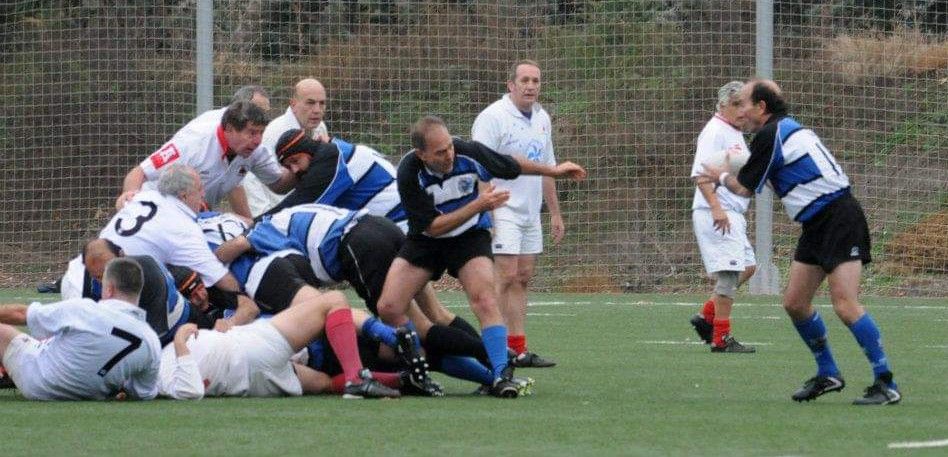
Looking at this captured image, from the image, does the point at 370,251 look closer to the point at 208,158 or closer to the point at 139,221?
the point at 139,221

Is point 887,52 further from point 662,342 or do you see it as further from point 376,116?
point 662,342

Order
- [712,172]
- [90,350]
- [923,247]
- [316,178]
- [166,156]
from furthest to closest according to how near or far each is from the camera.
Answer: [923,247] < [166,156] < [316,178] < [712,172] < [90,350]

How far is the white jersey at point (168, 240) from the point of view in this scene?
874cm

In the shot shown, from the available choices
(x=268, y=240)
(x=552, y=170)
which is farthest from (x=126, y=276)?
(x=552, y=170)

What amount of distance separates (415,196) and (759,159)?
1668 millimetres

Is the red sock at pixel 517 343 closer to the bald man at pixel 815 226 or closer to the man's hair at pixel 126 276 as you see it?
the bald man at pixel 815 226

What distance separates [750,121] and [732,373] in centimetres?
175

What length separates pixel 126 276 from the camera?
7.72 m

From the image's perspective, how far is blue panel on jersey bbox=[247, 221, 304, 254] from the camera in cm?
895

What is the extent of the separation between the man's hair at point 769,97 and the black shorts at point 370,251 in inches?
79.9

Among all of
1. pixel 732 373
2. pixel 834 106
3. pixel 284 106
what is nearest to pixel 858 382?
pixel 732 373

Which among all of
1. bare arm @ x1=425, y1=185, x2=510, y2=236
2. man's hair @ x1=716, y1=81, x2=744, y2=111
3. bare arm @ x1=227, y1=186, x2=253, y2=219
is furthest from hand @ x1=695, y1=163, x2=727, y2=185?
bare arm @ x1=227, y1=186, x2=253, y2=219

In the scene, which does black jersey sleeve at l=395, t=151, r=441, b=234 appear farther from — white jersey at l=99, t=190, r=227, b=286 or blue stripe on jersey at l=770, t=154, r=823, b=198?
blue stripe on jersey at l=770, t=154, r=823, b=198

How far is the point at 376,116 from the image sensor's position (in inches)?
797
